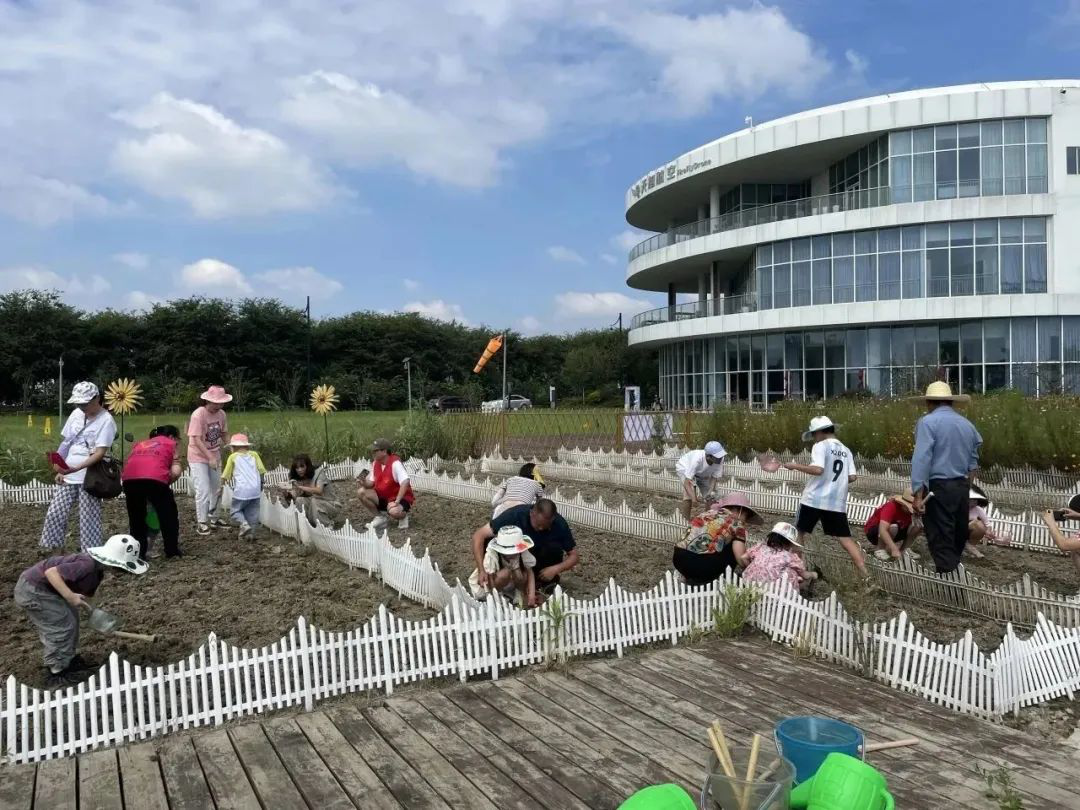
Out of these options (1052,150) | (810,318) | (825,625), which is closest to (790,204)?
(810,318)

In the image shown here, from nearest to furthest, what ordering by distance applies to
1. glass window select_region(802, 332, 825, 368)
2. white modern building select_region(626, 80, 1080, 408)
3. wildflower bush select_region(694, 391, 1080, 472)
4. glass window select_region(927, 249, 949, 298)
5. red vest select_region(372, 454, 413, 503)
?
red vest select_region(372, 454, 413, 503) → wildflower bush select_region(694, 391, 1080, 472) → white modern building select_region(626, 80, 1080, 408) → glass window select_region(927, 249, 949, 298) → glass window select_region(802, 332, 825, 368)

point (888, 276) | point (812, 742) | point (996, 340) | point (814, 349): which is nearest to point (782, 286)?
point (814, 349)

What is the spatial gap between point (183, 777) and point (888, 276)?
106 ft

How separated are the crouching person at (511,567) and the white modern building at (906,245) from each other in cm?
2222

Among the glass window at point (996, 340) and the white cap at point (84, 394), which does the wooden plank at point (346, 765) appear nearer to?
the white cap at point (84, 394)

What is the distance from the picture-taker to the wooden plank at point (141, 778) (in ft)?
11.3

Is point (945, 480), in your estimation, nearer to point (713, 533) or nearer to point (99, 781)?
point (713, 533)

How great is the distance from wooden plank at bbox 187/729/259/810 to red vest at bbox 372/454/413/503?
610 cm

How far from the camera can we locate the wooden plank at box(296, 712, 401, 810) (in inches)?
136

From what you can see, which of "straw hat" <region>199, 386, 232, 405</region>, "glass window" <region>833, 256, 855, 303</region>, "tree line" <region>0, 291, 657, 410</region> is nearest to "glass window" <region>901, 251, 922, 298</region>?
"glass window" <region>833, 256, 855, 303</region>

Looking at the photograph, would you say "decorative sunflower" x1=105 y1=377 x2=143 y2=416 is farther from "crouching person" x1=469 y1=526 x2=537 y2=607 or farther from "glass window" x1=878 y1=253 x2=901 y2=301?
"glass window" x1=878 y1=253 x2=901 y2=301

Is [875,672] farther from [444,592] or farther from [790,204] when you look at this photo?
[790,204]

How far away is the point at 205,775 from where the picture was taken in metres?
3.69

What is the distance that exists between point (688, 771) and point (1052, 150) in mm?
32932
